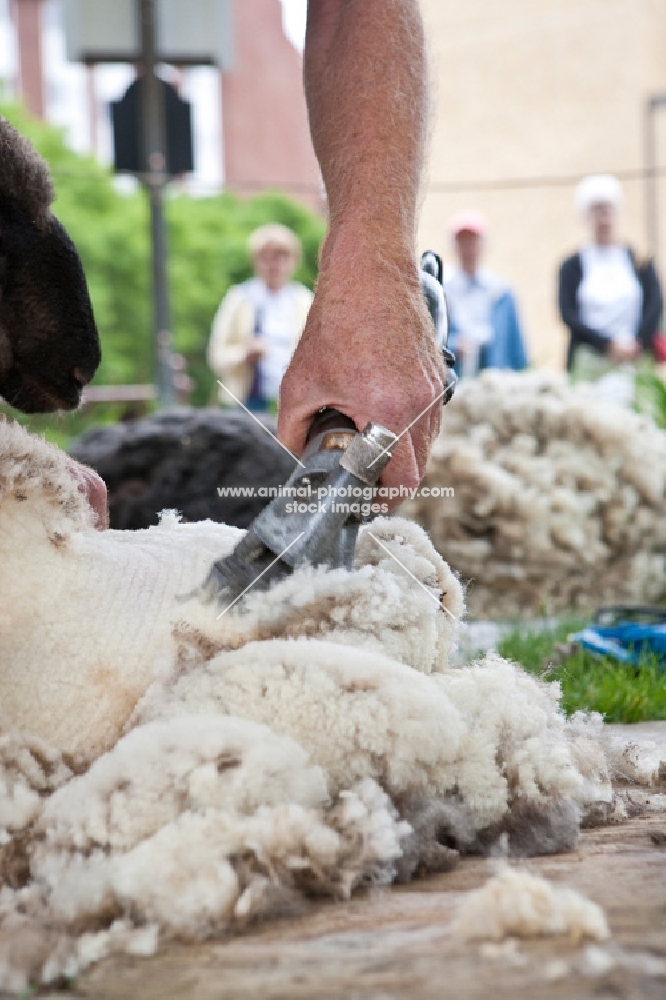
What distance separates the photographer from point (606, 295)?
22.8 ft

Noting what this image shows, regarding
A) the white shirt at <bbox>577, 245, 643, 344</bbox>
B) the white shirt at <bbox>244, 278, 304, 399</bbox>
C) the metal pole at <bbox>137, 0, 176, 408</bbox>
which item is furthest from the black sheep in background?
the white shirt at <bbox>577, 245, 643, 344</bbox>

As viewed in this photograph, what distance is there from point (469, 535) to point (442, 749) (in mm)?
2938

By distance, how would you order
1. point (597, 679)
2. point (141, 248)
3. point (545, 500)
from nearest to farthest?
point (597, 679) < point (545, 500) < point (141, 248)

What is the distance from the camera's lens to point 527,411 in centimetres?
444

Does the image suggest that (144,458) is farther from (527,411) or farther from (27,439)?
(27,439)

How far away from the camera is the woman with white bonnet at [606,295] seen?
687cm

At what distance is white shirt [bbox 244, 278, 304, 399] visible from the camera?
655cm

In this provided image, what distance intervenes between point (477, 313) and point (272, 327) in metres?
1.18

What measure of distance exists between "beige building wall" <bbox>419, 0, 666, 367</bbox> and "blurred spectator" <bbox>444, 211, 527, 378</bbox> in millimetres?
11454

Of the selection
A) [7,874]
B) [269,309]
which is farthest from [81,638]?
[269,309]

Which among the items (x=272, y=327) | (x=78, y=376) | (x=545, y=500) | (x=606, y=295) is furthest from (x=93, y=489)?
(x=606, y=295)

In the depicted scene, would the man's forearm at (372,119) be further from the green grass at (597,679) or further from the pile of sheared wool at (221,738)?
the green grass at (597,679)

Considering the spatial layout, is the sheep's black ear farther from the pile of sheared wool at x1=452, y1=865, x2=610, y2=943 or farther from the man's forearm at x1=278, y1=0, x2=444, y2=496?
the pile of sheared wool at x1=452, y1=865, x2=610, y2=943

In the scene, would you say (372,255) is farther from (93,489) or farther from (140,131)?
(140,131)
